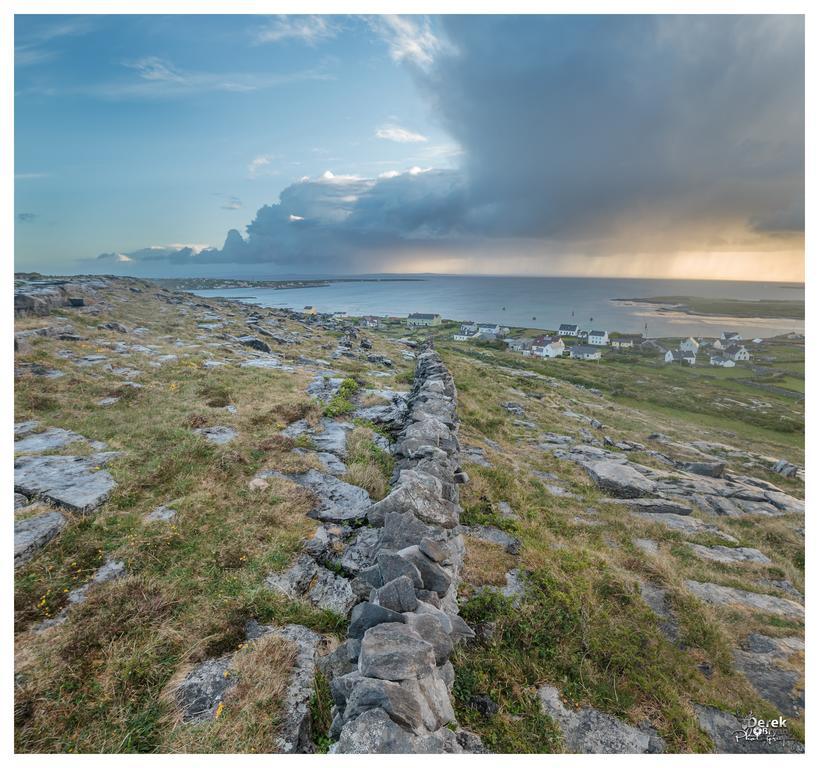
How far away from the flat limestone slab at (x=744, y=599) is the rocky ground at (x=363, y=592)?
0.18 ft

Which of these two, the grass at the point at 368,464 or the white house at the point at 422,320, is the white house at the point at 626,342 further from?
the grass at the point at 368,464

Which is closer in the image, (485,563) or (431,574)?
(431,574)

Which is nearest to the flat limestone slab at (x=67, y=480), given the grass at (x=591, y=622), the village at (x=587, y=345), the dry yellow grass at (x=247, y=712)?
the dry yellow grass at (x=247, y=712)

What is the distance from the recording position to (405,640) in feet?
13.3

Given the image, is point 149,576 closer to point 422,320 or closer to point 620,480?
point 620,480

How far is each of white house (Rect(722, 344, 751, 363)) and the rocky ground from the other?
13096cm

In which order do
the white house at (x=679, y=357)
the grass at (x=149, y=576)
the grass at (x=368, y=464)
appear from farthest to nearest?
the white house at (x=679, y=357), the grass at (x=368, y=464), the grass at (x=149, y=576)

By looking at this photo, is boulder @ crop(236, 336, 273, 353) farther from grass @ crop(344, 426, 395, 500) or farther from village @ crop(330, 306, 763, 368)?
village @ crop(330, 306, 763, 368)

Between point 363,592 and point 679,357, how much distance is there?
133705mm

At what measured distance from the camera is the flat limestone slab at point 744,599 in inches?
300

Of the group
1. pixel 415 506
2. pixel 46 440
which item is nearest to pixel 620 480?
pixel 415 506

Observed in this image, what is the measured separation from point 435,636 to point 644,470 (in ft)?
51.3

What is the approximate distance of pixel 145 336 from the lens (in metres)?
27.3
